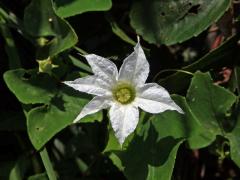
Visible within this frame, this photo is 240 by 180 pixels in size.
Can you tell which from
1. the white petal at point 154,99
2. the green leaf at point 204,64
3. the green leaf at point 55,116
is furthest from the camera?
the green leaf at point 204,64

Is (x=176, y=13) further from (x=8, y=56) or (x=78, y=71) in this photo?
(x=8, y=56)

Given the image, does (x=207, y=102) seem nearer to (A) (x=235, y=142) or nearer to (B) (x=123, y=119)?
(A) (x=235, y=142)

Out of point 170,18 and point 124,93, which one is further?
point 170,18

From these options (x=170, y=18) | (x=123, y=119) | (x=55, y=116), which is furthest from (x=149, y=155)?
(x=170, y=18)

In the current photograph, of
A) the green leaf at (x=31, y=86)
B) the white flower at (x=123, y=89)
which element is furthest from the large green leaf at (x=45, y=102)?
the white flower at (x=123, y=89)


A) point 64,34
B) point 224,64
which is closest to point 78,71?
point 64,34

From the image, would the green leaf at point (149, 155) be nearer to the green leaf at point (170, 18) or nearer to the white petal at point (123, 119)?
the white petal at point (123, 119)

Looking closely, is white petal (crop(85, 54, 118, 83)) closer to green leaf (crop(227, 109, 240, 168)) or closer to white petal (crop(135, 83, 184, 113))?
white petal (crop(135, 83, 184, 113))
